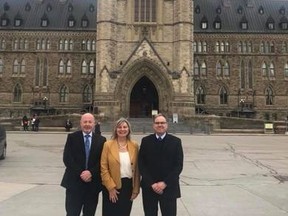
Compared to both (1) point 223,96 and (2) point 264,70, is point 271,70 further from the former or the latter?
(1) point 223,96

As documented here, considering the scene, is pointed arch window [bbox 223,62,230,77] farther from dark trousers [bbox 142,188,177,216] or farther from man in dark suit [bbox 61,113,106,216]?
dark trousers [bbox 142,188,177,216]

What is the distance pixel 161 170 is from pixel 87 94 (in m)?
54.1

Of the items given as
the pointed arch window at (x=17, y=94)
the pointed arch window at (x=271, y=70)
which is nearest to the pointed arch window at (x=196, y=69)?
the pointed arch window at (x=271, y=70)

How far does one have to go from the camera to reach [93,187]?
5594mm

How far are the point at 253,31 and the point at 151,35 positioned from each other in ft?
62.4

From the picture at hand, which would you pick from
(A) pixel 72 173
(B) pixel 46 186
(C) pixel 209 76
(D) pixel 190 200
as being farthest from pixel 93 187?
(C) pixel 209 76

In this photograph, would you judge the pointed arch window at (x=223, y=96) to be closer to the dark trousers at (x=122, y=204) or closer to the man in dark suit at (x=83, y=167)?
the man in dark suit at (x=83, y=167)

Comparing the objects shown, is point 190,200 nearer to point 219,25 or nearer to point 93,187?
point 93,187

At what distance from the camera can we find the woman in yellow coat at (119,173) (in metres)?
5.23

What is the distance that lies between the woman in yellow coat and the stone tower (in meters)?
40.2

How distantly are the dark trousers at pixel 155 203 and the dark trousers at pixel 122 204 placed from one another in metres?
0.24

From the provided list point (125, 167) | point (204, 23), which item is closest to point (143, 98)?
point (204, 23)

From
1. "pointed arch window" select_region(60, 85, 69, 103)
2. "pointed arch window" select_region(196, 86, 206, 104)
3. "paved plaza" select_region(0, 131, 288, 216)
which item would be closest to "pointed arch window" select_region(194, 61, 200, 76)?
"pointed arch window" select_region(196, 86, 206, 104)

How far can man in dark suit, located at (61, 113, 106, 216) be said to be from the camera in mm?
5547
